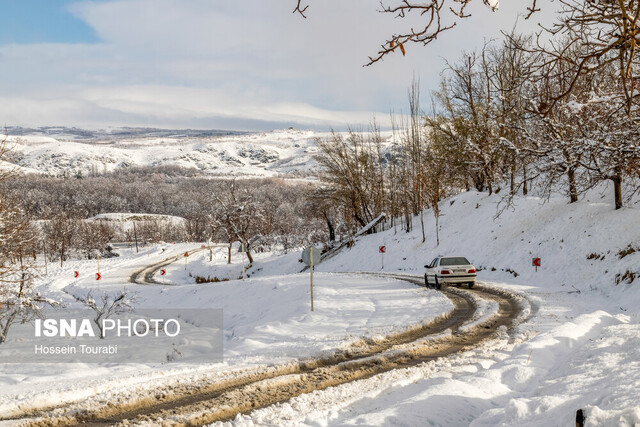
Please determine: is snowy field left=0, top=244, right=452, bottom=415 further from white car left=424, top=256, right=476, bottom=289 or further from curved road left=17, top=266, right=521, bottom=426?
white car left=424, top=256, right=476, bottom=289

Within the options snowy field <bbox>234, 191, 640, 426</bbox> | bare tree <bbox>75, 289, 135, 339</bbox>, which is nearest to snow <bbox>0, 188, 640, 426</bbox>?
snowy field <bbox>234, 191, 640, 426</bbox>

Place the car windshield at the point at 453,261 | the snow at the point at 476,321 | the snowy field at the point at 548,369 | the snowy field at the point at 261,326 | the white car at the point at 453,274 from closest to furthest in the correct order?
the snowy field at the point at 548,369
the snow at the point at 476,321
the snowy field at the point at 261,326
the white car at the point at 453,274
the car windshield at the point at 453,261

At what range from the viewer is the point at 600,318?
32.7 feet

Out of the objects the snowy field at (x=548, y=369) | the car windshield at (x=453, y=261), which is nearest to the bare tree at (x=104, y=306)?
the car windshield at (x=453, y=261)

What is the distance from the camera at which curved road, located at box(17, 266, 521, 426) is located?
6.60 metres

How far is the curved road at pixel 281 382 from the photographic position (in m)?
6.60

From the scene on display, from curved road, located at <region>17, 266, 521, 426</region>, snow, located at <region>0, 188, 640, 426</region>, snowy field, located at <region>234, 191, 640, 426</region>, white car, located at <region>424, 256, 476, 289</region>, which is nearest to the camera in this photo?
snowy field, located at <region>234, 191, 640, 426</region>

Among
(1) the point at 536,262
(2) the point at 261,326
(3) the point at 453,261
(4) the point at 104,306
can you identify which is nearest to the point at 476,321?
(2) the point at 261,326

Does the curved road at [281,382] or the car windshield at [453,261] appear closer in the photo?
the curved road at [281,382]

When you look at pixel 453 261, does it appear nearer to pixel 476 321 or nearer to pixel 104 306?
pixel 476 321

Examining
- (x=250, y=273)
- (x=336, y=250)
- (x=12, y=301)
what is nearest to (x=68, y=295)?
(x=250, y=273)

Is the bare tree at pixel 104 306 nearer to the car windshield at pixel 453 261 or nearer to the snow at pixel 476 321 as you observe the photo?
the snow at pixel 476 321

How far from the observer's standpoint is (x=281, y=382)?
26.3 ft

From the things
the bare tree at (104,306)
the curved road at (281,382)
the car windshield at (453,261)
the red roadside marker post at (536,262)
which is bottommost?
the bare tree at (104,306)
